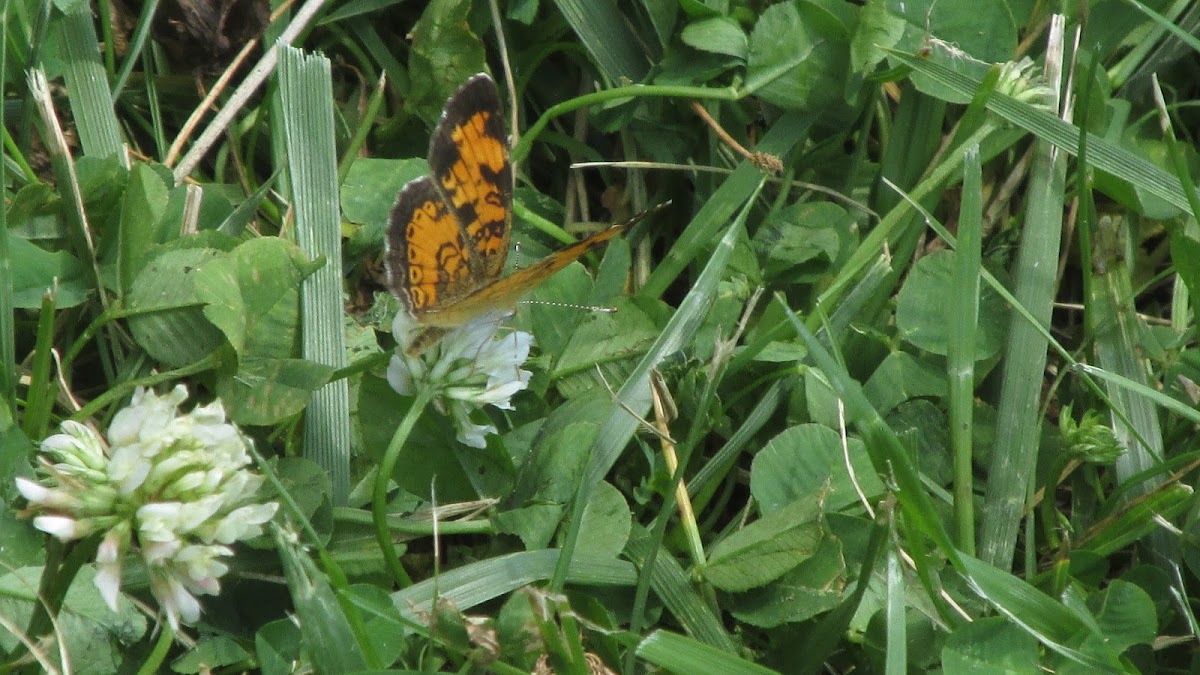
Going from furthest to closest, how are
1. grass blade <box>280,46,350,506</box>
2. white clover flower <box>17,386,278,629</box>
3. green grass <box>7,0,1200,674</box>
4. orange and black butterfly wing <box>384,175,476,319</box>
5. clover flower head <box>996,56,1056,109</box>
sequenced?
clover flower head <box>996,56,1056,109</box>
orange and black butterfly wing <box>384,175,476,319</box>
grass blade <box>280,46,350,506</box>
green grass <box>7,0,1200,674</box>
white clover flower <box>17,386,278,629</box>

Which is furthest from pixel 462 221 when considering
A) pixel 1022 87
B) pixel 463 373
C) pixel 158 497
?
pixel 1022 87

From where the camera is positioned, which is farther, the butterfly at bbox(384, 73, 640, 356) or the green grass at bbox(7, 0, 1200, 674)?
the butterfly at bbox(384, 73, 640, 356)

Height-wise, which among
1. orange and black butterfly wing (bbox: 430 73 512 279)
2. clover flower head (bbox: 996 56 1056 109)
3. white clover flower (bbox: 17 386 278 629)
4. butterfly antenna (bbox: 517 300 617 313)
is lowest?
butterfly antenna (bbox: 517 300 617 313)

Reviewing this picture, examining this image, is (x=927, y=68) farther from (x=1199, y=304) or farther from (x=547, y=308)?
(x=547, y=308)

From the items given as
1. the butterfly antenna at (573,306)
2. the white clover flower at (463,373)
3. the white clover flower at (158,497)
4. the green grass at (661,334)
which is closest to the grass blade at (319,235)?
the green grass at (661,334)

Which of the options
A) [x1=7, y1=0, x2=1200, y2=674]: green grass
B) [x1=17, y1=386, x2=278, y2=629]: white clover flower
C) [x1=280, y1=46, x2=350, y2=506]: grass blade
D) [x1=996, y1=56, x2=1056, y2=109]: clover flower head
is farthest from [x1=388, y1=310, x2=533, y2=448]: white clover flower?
[x1=996, y1=56, x2=1056, y2=109]: clover flower head

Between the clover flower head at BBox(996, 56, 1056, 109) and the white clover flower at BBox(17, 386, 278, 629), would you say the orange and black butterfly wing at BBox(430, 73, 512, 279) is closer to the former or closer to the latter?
the white clover flower at BBox(17, 386, 278, 629)

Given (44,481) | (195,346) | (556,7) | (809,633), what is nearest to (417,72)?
(556,7)

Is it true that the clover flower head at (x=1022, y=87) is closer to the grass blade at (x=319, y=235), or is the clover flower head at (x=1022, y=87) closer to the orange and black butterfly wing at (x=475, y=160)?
the orange and black butterfly wing at (x=475, y=160)
